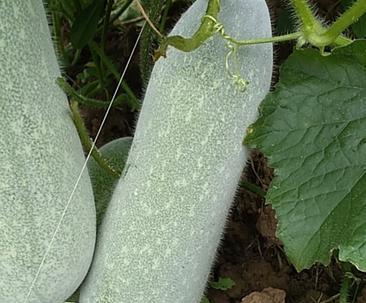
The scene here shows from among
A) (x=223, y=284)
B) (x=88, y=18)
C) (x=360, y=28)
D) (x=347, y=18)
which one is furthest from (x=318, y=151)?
(x=88, y=18)

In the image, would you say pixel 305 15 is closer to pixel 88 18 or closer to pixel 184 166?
pixel 184 166

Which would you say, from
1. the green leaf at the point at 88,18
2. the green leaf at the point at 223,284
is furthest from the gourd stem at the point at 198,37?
the green leaf at the point at 223,284

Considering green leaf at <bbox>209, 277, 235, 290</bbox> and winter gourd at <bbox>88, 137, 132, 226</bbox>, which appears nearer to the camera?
winter gourd at <bbox>88, 137, 132, 226</bbox>

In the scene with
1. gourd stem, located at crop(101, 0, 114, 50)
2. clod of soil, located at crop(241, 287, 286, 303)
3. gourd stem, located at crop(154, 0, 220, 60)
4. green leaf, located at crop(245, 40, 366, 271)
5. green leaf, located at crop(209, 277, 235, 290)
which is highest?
gourd stem, located at crop(154, 0, 220, 60)

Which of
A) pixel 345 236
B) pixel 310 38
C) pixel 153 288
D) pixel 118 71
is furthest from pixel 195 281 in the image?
pixel 118 71

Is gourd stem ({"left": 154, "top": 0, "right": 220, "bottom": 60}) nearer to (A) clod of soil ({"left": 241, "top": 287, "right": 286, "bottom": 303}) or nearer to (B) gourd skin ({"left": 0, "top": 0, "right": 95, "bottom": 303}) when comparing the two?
(B) gourd skin ({"left": 0, "top": 0, "right": 95, "bottom": 303})

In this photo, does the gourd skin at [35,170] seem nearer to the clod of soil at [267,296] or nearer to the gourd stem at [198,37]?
the gourd stem at [198,37]

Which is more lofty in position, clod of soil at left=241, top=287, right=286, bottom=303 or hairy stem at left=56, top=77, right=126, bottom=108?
hairy stem at left=56, top=77, right=126, bottom=108

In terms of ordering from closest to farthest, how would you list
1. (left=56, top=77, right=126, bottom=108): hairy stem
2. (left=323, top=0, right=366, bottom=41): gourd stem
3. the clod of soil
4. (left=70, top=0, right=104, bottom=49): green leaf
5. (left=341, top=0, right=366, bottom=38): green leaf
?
(left=323, top=0, right=366, bottom=41): gourd stem, (left=56, top=77, right=126, bottom=108): hairy stem, (left=341, top=0, right=366, bottom=38): green leaf, the clod of soil, (left=70, top=0, right=104, bottom=49): green leaf

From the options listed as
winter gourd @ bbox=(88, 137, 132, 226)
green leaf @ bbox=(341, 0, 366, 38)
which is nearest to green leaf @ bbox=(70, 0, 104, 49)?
winter gourd @ bbox=(88, 137, 132, 226)
